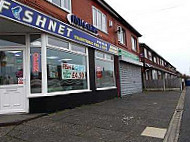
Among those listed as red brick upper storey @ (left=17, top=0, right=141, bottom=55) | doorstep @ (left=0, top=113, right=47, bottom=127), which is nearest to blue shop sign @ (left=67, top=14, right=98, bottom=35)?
red brick upper storey @ (left=17, top=0, right=141, bottom=55)

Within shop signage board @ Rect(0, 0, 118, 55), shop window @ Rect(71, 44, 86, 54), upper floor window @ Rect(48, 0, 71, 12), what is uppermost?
upper floor window @ Rect(48, 0, 71, 12)

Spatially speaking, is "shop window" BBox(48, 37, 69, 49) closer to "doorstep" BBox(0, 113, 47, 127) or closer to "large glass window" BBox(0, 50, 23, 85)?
"large glass window" BBox(0, 50, 23, 85)

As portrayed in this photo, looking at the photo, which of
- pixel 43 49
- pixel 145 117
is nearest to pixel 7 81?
pixel 43 49

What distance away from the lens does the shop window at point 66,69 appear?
8.03 metres

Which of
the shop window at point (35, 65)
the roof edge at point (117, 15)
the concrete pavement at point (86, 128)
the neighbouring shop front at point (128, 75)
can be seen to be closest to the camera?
the concrete pavement at point (86, 128)

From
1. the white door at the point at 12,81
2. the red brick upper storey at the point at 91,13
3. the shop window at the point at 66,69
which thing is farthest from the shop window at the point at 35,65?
the red brick upper storey at the point at 91,13

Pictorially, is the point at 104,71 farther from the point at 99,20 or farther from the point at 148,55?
the point at 148,55

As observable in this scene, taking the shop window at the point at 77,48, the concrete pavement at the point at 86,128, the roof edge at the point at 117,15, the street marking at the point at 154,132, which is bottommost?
the street marking at the point at 154,132

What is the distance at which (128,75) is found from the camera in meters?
16.6

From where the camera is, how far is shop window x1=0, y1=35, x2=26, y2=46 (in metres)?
7.36

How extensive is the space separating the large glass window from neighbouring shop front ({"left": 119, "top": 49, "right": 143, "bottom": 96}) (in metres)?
8.64

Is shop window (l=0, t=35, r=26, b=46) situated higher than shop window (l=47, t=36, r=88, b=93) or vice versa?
shop window (l=0, t=35, r=26, b=46)

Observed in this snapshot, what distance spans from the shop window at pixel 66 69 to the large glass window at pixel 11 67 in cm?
108

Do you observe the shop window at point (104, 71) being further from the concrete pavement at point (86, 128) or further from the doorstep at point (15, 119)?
the doorstep at point (15, 119)
